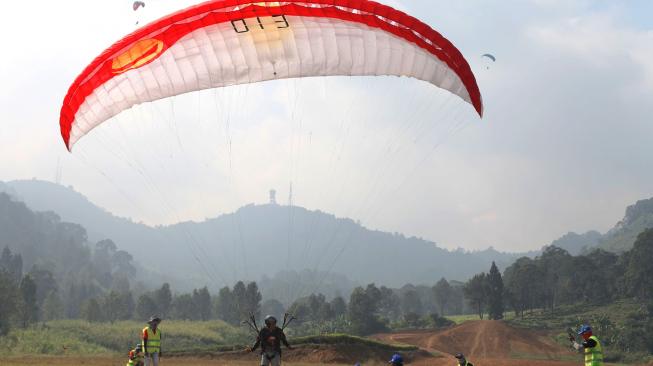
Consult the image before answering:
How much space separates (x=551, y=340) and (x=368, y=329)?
2407 cm

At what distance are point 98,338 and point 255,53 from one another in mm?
59547

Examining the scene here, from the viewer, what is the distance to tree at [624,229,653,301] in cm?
9557

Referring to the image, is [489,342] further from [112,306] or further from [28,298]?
[112,306]

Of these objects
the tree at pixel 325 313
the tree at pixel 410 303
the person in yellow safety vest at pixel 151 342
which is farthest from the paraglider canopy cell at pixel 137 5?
the tree at pixel 410 303

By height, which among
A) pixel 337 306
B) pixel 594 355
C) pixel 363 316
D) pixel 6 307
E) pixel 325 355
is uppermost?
pixel 6 307

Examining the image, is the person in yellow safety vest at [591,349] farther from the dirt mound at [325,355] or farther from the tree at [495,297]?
the tree at [495,297]

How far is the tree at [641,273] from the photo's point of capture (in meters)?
95.6

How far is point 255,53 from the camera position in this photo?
18109 mm

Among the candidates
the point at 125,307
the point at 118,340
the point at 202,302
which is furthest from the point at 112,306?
the point at 118,340

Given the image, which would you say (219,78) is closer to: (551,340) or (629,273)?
(551,340)

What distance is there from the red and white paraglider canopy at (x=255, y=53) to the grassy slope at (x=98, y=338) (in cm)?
3874

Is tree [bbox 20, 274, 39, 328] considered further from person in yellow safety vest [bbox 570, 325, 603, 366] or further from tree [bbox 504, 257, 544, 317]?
person in yellow safety vest [bbox 570, 325, 603, 366]

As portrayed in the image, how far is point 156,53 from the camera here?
17.5 metres

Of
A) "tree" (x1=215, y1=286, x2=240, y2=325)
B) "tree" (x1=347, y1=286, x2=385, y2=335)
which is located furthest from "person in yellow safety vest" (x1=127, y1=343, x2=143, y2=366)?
"tree" (x1=215, y1=286, x2=240, y2=325)
